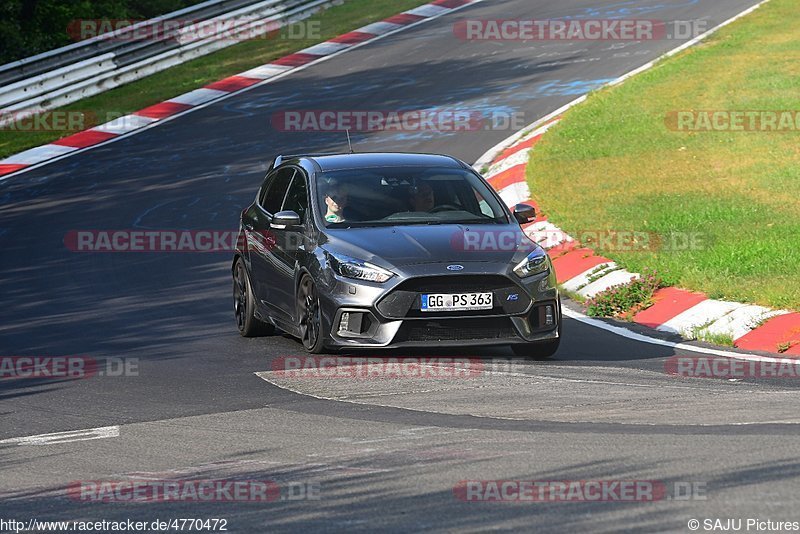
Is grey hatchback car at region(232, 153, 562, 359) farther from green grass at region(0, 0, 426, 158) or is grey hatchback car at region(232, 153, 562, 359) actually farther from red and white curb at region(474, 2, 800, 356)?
green grass at region(0, 0, 426, 158)

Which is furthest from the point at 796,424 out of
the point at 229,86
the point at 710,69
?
the point at 229,86

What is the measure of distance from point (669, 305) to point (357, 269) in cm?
357

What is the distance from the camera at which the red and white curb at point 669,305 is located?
38.4 feet

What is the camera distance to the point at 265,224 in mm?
12672

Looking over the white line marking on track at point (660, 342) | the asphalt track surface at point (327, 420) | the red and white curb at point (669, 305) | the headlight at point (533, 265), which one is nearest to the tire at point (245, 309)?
the asphalt track surface at point (327, 420)

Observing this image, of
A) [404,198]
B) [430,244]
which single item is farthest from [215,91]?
[430,244]

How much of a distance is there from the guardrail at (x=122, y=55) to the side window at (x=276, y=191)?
14.4 metres

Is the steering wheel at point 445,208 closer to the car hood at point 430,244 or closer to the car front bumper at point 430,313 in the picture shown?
the car hood at point 430,244

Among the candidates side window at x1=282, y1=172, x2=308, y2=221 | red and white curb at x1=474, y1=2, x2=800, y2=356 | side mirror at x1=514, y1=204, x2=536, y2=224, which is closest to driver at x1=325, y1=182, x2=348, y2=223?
side window at x1=282, y1=172, x2=308, y2=221

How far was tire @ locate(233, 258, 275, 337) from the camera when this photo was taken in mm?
Result: 12617

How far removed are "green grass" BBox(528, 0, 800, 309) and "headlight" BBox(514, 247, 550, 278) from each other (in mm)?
2392

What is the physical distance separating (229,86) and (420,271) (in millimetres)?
18126

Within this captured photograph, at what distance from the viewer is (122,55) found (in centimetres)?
2922

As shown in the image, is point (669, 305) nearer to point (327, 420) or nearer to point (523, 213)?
point (523, 213)
